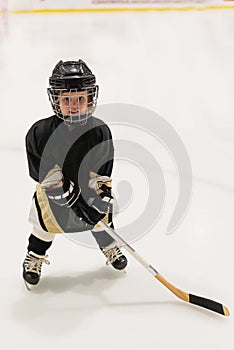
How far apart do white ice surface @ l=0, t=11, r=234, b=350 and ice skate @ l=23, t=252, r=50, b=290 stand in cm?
2

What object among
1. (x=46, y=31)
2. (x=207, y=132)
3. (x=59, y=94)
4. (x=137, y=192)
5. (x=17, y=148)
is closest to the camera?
(x=59, y=94)

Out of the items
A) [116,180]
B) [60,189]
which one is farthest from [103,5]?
[60,189]

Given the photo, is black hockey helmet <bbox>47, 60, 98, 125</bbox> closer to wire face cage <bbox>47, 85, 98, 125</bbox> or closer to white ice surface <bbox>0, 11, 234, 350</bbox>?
wire face cage <bbox>47, 85, 98, 125</bbox>

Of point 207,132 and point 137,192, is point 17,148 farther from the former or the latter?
point 207,132

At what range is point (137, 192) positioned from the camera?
5.68 ft

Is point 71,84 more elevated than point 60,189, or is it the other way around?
point 71,84

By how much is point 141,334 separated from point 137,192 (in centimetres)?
67

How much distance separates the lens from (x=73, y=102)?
3.44ft

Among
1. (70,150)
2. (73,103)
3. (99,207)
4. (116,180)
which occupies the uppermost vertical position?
(73,103)

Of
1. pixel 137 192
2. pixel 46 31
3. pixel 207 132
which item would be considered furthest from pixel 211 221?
pixel 46 31

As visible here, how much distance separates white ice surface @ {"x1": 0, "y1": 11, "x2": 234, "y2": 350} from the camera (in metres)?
1.14

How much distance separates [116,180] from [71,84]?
79 cm

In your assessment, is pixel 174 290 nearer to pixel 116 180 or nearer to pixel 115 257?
pixel 115 257

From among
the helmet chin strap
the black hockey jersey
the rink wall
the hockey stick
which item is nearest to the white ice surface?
the hockey stick
